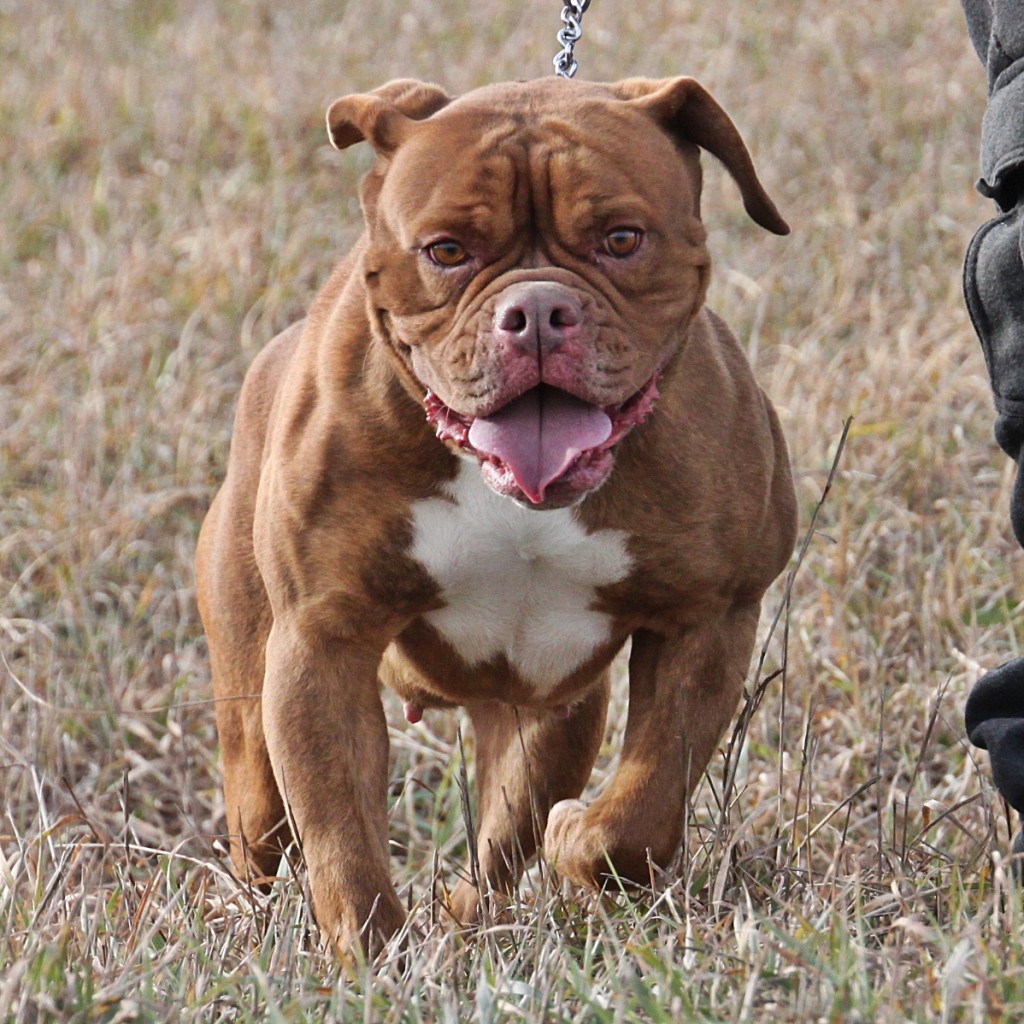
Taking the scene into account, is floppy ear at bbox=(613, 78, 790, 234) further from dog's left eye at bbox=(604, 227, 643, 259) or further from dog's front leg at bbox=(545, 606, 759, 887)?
dog's front leg at bbox=(545, 606, 759, 887)

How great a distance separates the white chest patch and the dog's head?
0.19 metres

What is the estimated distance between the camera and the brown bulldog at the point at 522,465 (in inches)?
135

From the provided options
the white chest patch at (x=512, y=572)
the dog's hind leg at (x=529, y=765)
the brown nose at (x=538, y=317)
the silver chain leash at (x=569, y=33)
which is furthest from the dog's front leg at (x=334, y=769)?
the silver chain leash at (x=569, y=33)

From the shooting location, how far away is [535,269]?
11.3 ft

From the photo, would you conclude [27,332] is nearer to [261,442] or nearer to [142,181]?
[142,181]

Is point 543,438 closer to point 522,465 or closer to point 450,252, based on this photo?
point 522,465

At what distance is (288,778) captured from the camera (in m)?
3.61

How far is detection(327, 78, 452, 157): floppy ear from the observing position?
365 centimetres

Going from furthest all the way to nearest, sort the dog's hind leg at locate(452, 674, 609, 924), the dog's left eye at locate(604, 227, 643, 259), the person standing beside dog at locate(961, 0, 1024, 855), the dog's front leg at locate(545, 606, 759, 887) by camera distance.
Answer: the dog's hind leg at locate(452, 674, 609, 924), the dog's front leg at locate(545, 606, 759, 887), the dog's left eye at locate(604, 227, 643, 259), the person standing beside dog at locate(961, 0, 1024, 855)

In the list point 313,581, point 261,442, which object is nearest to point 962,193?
point 261,442

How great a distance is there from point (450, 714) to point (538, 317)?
116 inches

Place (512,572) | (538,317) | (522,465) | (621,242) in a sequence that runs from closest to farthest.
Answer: (538,317), (522,465), (621,242), (512,572)

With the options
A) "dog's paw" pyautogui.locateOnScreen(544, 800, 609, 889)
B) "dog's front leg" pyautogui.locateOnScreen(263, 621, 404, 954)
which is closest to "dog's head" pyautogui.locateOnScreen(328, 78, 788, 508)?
"dog's front leg" pyautogui.locateOnScreen(263, 621, 404, 954)

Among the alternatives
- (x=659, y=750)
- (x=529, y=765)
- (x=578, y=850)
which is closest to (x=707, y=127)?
(x=659, y=750)
